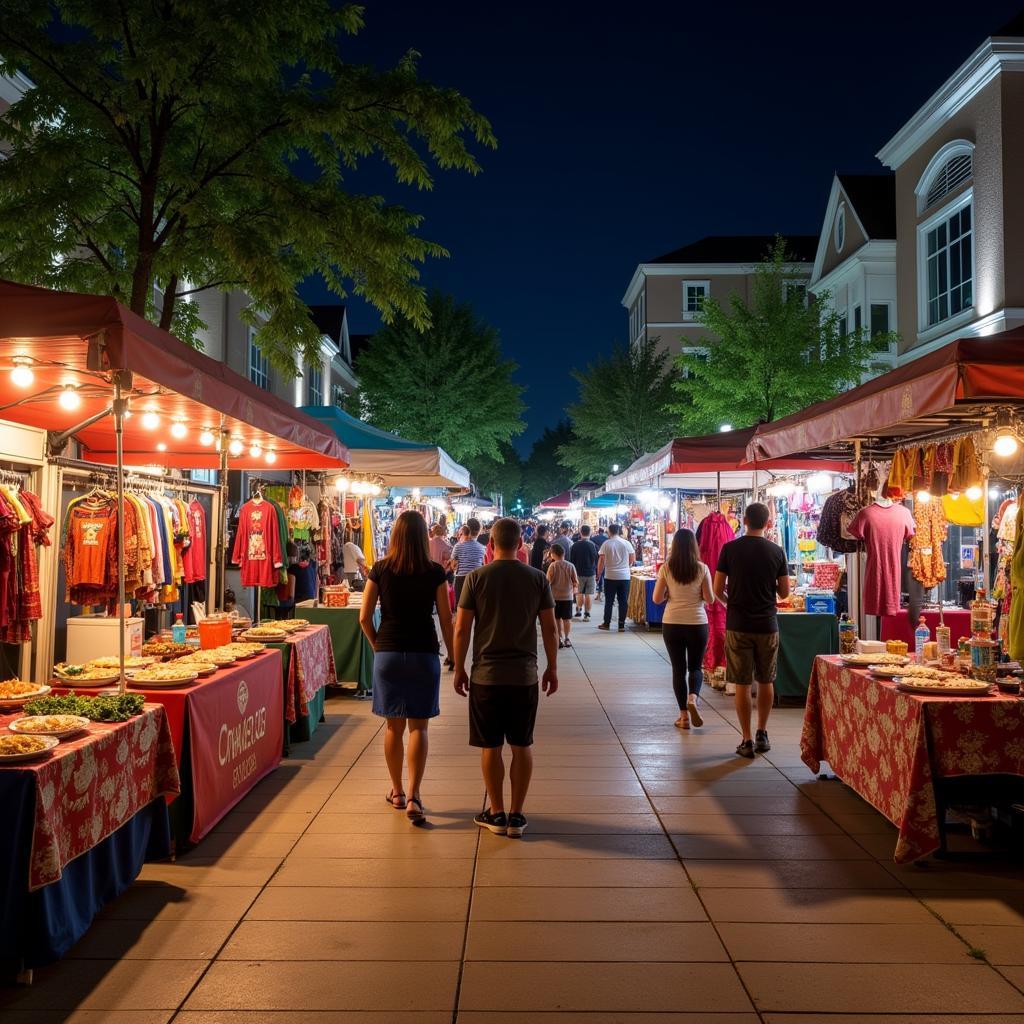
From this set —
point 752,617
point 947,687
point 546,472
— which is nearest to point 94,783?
point 947,687

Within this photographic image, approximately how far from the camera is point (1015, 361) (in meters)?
5.09

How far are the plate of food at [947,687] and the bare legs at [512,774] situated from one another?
89.8 inches

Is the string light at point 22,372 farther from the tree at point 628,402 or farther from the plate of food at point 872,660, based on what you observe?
the tree at point 628,402

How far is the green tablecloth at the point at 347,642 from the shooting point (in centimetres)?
1075

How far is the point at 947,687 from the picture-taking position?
5270mm

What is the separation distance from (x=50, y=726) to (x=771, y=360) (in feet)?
62.1

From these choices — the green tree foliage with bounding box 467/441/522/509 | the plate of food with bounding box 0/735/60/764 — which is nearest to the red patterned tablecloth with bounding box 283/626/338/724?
the plate of food with bounding box 0/735/60/764

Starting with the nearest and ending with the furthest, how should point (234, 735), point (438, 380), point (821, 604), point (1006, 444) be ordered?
point (1006, 444), point (234, 735), point (821, 604), point (438, 380)

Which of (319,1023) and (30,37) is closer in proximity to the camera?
(319,1023)

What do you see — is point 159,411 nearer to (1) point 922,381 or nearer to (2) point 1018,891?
(1) point 922,381

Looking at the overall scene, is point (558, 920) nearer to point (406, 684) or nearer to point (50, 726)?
point (406, 684)

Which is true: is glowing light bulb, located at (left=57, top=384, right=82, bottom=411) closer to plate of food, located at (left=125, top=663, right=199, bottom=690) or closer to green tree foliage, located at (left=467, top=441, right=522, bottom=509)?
plate of food, located at (left=125, top=663, right=199, bottom=690)

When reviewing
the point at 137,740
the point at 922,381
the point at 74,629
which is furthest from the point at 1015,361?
the point at 74,629

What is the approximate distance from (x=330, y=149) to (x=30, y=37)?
3034 millimetres
